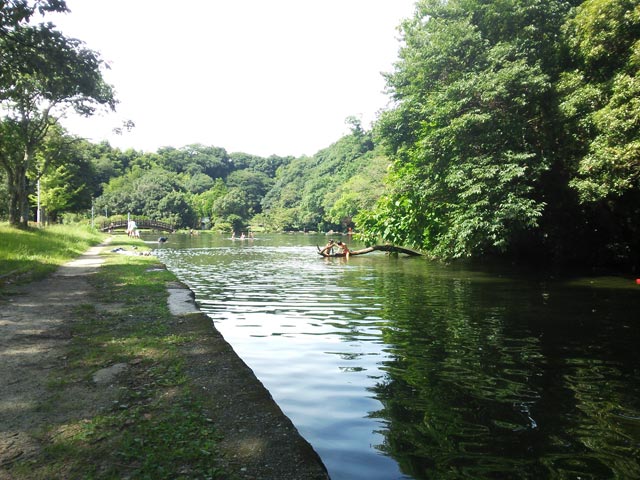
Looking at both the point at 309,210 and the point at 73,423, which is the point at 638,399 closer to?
the point at 73,423

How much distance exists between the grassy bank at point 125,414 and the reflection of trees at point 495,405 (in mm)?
1786

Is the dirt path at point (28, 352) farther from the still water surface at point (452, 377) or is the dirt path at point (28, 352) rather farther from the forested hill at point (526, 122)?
the forested hill at point (526, 122)

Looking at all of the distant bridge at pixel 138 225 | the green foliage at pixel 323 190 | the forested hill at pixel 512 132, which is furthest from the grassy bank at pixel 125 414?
the distant bridge at pixel 138 225

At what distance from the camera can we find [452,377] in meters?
5.95

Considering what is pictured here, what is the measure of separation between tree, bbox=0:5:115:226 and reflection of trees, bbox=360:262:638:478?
12916mm

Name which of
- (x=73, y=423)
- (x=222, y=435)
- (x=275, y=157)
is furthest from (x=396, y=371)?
(x=275, y=157)

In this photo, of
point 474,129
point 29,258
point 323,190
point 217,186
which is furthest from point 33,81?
point 217,186

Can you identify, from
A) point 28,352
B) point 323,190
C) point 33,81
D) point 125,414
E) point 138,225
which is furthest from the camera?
point 323,190

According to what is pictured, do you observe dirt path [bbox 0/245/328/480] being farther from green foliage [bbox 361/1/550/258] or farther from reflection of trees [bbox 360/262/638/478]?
green foliage [bbox 361/1/550/258]

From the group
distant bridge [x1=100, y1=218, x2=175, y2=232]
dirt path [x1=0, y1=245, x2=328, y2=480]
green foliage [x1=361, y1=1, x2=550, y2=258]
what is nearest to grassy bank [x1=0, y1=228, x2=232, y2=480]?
dirt path [x1=0, y1=245, x2=328, y2=480]

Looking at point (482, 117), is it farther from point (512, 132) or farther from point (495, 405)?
point (495, 405)

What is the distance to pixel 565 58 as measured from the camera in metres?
17.3

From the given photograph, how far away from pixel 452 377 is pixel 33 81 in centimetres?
2806

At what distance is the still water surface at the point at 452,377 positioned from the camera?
3.90m
